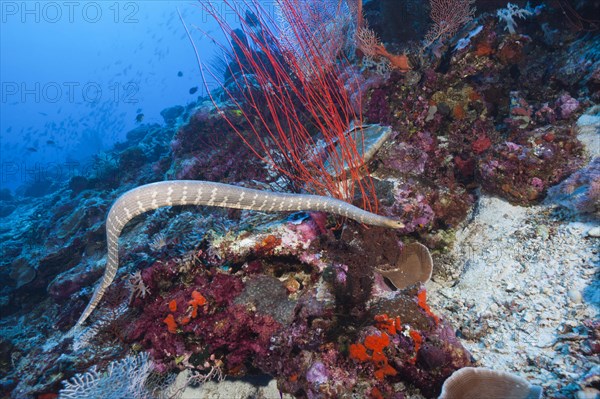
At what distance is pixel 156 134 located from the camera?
20406 mm

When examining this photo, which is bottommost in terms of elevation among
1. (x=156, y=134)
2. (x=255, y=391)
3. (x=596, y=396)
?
(x=596, y=396)

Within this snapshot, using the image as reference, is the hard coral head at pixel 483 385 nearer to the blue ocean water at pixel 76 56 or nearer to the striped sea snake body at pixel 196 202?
the striped sea snake body at pixel 196 202

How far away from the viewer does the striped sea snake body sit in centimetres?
405

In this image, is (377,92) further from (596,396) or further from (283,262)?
(596,396)

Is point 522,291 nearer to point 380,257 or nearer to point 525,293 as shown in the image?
point 525,293

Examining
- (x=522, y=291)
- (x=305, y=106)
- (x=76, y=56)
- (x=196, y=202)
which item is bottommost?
(x=522, y=291)

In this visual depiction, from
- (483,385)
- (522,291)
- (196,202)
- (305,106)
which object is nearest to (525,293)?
(522,291)

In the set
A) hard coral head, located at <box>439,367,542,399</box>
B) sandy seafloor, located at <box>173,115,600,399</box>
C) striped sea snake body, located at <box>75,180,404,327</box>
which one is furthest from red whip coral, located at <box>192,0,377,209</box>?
hard coral head, located at <box>439,367,542,399</box>

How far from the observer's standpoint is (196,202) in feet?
14.6

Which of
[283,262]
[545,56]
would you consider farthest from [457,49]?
[283,262]

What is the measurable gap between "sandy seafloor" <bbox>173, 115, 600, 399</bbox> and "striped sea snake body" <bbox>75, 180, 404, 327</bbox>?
160cm

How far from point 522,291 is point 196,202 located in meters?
4.91

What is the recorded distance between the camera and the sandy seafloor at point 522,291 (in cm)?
312

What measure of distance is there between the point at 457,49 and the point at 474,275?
20.2 ft
